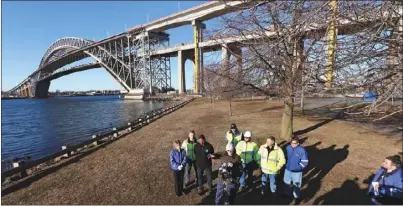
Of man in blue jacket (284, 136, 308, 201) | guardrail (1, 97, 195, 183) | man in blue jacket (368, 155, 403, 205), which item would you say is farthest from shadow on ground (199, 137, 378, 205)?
guardrail (1, 97, 195, 183)

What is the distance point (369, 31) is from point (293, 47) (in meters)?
4.77

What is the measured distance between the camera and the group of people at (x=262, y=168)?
17.8 ft

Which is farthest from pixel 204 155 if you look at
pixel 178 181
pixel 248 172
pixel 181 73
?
pixel 181 73

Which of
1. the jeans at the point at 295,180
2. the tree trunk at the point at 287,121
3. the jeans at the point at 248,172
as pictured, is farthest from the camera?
the tree trunk at the point at 287,121

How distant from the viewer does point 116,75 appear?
336ft

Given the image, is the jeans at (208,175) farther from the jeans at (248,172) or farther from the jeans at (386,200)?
the jeans at (386,200)

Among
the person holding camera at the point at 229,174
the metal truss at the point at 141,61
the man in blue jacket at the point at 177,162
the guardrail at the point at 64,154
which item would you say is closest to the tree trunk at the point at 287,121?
the man in blue jacket at the point at 177,162

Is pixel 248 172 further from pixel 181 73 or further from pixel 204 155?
pixel 181 73

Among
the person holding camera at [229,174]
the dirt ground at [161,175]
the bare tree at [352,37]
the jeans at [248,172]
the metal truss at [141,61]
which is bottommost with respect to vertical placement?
the dirt ground at [161,175]

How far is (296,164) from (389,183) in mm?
1919

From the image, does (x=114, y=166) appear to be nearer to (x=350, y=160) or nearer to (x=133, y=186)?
(x=133, y=186)

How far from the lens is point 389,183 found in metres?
5.40

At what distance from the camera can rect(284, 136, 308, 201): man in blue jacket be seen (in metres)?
6.83

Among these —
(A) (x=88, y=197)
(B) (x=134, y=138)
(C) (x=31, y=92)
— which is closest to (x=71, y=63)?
(C) (x=31, y=92)
